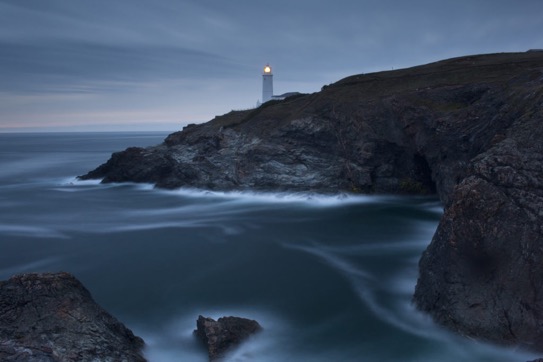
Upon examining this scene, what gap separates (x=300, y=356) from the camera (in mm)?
10227

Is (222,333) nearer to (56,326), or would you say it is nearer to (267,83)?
(56,326)

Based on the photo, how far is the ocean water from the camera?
1069 cm

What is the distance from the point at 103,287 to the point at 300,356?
789 centimetres

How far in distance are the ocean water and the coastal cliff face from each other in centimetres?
95

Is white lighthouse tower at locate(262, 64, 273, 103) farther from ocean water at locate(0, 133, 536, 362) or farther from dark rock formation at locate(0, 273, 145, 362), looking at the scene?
dark rock formation at locate(0, 273, 145, 362)

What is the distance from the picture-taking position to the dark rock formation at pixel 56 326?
799 centimetres

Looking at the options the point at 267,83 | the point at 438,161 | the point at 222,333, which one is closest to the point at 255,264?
the point at 222,333

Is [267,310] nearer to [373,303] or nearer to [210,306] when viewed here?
[210,306]

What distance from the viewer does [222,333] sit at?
32.9 feet

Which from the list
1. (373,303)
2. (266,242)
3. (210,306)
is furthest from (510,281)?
(266,242)

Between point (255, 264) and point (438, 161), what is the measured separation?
1267 cm

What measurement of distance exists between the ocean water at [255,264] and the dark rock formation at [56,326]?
158cm

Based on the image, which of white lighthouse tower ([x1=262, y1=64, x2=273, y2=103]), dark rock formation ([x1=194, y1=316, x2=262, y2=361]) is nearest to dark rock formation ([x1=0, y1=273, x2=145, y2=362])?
dark rock formation ([x1=194, y1=316, x2=262, y2=361])

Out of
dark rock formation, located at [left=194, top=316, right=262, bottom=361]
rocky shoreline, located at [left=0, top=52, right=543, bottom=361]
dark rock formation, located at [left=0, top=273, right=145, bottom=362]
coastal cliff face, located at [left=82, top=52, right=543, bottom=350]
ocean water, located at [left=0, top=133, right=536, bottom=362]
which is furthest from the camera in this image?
ocean water, located at [left=0, top=133, right=536, bottom=362]
